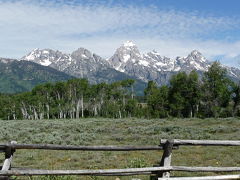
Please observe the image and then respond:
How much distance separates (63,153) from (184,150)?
731cm

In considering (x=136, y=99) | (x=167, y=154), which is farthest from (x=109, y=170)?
(x=136, y=99)

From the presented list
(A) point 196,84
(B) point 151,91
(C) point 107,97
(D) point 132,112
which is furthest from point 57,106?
(A) point 196,84

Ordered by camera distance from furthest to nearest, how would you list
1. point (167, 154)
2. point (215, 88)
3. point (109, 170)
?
point (215, 88) → point (167, 154) → point (109, 170)

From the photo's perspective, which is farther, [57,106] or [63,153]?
[57,106]

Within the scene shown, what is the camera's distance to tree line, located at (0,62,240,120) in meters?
79.4

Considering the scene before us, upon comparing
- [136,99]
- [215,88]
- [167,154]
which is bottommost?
[167,154]

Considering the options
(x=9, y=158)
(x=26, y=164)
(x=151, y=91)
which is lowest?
(x=26, y=164)

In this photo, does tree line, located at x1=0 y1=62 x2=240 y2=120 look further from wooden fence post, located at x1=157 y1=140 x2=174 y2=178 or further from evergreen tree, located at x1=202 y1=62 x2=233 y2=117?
wooden fence post, located at x1=157 y1=140 x2=174 y2=178

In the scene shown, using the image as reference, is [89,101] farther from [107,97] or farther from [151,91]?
[151,91]

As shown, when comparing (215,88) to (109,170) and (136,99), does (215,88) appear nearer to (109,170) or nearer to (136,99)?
(136,99)

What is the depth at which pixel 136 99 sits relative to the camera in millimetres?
108062

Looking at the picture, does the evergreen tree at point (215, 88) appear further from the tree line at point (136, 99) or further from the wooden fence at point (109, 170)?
the wooden fence at point (109, 170)

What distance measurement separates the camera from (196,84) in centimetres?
8144

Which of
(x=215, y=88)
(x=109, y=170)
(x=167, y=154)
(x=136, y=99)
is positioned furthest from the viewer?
(x=136, y=99)
